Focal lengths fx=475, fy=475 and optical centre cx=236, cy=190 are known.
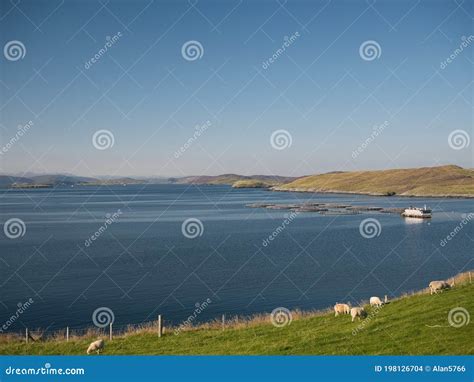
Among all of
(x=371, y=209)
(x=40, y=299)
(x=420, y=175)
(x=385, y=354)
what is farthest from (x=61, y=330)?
(x=420, y=175)

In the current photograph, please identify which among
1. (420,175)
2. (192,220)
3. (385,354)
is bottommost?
(385,354)

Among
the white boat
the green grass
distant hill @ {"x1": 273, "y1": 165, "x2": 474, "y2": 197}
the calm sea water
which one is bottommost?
the green grass

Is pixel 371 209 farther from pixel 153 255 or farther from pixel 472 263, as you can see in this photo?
pixel 153 255

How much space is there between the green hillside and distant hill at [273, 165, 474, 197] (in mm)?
131456

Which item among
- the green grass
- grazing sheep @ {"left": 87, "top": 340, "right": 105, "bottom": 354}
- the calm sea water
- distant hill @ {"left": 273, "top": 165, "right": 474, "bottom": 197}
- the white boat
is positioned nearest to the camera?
the green grass

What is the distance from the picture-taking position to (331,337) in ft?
46.9

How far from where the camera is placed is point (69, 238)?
5625 centimetres

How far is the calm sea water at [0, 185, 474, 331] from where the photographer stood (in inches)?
1144

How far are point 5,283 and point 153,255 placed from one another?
13.9 meters

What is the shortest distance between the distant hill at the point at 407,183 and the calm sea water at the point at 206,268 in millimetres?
85037

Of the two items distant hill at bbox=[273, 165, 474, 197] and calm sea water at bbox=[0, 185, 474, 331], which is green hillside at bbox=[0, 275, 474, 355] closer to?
calm sea water at bbox=[0, 185, 474, 331]

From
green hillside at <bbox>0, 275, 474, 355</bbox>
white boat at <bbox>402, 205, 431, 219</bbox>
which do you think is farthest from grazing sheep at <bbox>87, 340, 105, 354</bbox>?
white boat at <bbox>402, 205, 431, 219</bbox>

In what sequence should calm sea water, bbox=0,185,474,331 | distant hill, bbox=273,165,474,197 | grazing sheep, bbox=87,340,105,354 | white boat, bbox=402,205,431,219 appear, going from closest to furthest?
grazing sheep, bbox=87,340,105,354 → calm sea water, bbox=0,185,474,331 → white boat, bbox=402,205,431,219 → distant hill, bbox=273,165,474,197

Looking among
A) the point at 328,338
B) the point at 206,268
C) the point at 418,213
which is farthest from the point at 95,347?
the point at 418,213
